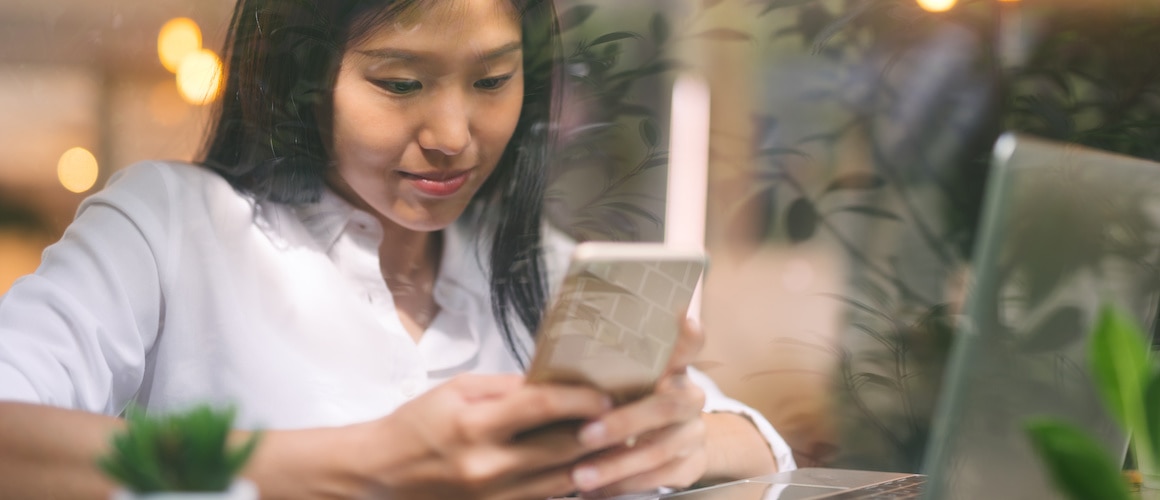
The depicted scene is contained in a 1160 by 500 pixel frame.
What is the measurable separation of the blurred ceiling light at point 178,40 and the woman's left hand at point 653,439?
71 cm

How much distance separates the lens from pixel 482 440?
0.96 meters

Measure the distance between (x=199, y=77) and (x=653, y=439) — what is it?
715 millimetres

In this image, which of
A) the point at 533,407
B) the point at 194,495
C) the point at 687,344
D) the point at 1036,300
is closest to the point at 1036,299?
the point at 1036,300

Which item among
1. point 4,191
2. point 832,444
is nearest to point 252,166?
point 4,191

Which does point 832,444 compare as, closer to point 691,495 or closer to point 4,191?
point 691,495

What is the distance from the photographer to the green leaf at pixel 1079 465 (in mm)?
653

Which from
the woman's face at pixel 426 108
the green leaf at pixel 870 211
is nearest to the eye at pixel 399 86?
the woman's face at pixel 426 108

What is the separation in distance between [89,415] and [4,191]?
1.06 ft

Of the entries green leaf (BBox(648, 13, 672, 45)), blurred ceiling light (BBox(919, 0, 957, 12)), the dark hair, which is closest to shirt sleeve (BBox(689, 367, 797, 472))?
green leaf (BBox(648, 13, 672, 45))

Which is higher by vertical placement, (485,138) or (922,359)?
(485,138)

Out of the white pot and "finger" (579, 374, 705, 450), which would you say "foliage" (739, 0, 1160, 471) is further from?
the white pot

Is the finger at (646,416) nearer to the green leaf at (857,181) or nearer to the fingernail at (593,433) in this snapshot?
the fingernail at (593,433)

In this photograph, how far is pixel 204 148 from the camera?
4.28ft

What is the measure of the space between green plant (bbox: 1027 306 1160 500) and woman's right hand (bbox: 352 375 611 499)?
16.5 inches
